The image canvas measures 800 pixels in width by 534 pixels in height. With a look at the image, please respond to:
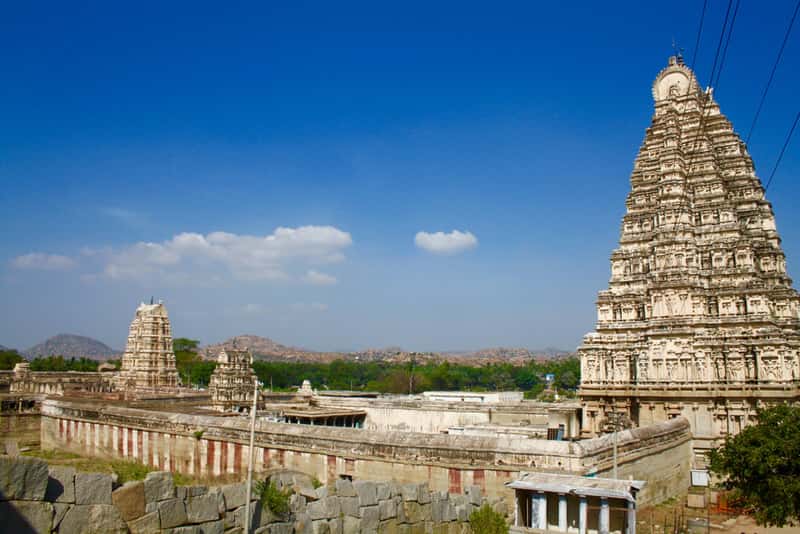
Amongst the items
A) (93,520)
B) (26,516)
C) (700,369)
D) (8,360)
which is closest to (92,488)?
(93,520)

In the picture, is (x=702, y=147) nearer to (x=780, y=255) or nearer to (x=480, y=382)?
(x=780, y=255)

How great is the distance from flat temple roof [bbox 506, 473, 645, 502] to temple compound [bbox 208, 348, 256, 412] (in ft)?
99.8

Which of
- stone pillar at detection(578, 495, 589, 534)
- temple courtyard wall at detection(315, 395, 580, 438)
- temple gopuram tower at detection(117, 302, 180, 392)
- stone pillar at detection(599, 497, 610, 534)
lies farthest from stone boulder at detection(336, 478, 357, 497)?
temple gopuram tower at detection(117, 302, 180, 392)

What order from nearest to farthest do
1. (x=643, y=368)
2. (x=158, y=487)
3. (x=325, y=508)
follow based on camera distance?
(x=158, y=487), (x=325, y=508), (x=643, y=368)

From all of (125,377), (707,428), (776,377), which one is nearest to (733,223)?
(776,377)

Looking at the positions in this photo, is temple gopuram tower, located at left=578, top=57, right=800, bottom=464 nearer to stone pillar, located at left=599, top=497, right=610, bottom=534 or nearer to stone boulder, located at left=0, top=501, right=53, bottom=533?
stone pillar, located at left=599, top=497, right=610, bottom=534

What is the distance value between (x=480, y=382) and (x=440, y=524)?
140m

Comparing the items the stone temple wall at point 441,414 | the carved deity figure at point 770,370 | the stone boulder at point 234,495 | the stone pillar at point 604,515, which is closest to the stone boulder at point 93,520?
the stone boulder at point 234,495

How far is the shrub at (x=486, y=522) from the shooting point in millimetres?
12477

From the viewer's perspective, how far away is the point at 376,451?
22812mm

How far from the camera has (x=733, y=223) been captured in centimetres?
3669

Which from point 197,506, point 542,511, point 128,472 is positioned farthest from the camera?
point 128,472

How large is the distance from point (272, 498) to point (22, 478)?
3.60 meters

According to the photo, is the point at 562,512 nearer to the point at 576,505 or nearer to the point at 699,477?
the point at 576,505
